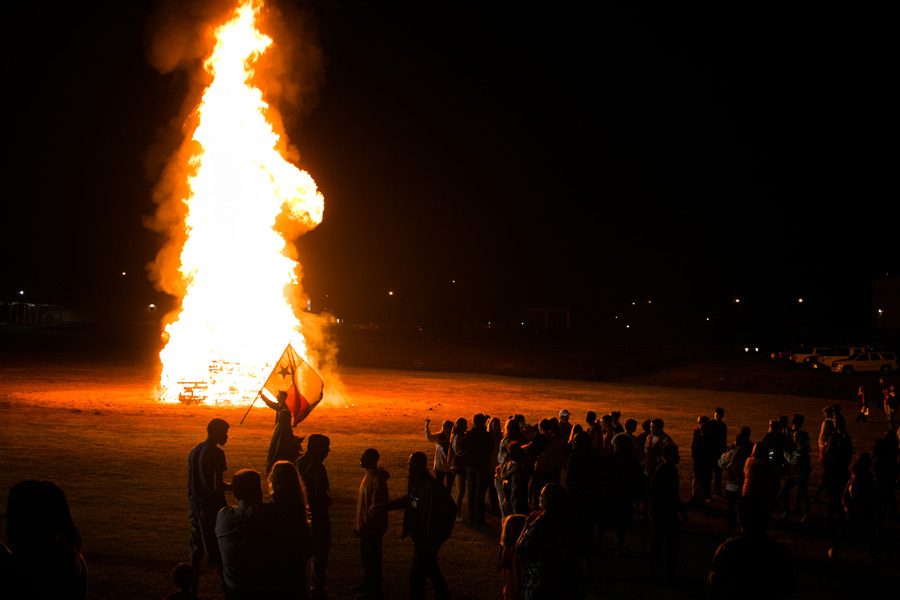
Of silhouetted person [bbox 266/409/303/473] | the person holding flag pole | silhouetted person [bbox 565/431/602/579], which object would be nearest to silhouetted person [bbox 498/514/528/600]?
silhouetted person [bbox 565/431/602/579]

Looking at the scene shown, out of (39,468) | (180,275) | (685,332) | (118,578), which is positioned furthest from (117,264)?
(118,578)

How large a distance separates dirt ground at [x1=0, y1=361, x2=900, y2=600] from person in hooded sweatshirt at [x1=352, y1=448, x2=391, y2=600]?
0.60 metres

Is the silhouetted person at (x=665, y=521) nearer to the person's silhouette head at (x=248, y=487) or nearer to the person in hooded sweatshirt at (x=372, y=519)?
the person in hooded sweatshirt at (x=372, y=519)

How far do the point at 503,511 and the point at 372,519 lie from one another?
2963 millimetres

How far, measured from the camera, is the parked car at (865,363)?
44.9 meters

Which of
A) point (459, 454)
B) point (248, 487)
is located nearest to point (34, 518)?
point (248, 487)

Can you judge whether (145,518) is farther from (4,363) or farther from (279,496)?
Answer: (4,363)

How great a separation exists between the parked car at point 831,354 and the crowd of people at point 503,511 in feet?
118

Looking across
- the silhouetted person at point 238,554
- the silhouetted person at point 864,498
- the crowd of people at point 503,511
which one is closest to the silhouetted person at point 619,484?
the crowd of people at point 503,511

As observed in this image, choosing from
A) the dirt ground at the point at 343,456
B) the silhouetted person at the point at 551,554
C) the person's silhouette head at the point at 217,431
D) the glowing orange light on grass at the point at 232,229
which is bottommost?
the dirt ground at the point at 343,456

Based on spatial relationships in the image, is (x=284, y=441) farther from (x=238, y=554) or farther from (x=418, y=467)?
(x=238, y=554)

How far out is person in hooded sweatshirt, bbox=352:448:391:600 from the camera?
753cm

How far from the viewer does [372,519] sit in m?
7.51

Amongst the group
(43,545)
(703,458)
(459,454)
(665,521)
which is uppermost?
(43,545)
